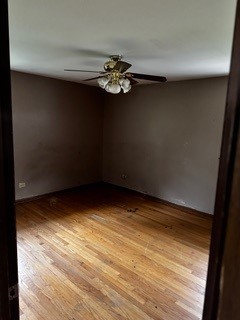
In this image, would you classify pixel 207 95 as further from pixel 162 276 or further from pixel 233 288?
pixel 233 288

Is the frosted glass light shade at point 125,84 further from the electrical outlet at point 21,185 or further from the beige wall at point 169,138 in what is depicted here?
the electrical outlet at point 21,185

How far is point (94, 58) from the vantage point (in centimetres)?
273

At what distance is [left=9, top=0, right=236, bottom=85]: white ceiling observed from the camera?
149cm

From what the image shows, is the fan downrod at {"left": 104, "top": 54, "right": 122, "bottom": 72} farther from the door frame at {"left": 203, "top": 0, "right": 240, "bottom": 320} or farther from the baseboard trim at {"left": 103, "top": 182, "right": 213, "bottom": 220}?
the baseboard trim at {"left": 103, "top": 182, "right": 213, "bottom": 220}

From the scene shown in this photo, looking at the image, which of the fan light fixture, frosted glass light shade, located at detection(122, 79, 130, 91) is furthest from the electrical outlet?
frosted glass light shade, located at detection(122, 79, 130, 91)

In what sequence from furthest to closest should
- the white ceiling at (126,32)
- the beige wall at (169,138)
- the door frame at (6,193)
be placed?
the beige wall at (169,138), the white ceiling at (126,32), the door frame at (6,193)

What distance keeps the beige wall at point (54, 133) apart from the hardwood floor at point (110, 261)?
647 mm

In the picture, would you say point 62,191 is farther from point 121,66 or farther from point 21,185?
point 121,66

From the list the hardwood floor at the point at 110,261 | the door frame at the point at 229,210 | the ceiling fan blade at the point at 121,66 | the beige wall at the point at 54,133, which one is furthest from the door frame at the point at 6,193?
the beige wall at the point at 54,133

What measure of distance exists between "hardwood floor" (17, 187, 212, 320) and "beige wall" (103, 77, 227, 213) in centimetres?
53

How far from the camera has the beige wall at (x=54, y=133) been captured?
4.07 m

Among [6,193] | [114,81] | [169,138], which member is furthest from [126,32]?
[169,138]

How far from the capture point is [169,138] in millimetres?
4328

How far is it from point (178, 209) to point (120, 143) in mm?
1948
